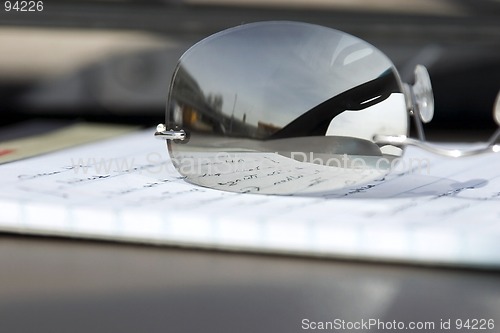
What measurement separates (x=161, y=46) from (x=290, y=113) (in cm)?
Result: 38

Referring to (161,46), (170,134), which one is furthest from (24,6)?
(170,134)

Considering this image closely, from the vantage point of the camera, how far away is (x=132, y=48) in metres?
0.86

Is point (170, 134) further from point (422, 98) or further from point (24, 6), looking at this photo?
point (24, 6)

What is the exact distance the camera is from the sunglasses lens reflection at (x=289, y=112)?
0.50 meters

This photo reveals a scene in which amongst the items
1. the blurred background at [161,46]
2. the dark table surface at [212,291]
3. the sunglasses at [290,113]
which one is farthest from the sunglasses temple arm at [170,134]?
the blurred background at [161,46]

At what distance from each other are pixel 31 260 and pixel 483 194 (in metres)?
0.25

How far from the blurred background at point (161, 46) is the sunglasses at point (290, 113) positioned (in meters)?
0.32

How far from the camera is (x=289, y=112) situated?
1.65ft

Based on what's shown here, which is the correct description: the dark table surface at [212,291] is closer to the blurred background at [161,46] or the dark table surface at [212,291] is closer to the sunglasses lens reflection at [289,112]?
the sunglasses lens reflection at [289,112]

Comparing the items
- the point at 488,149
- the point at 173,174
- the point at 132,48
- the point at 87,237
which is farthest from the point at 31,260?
the point at 132,48

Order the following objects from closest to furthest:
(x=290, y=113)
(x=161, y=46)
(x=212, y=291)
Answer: (x=212, y=291) < (x=290, y=113) < (x=161, y=46)

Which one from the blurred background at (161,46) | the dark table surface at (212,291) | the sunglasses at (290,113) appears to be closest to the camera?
the dark table surface at (212,291)

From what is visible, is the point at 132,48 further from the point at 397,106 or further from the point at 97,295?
the point at 97,295

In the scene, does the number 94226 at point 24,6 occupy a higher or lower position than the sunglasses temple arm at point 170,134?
higher
